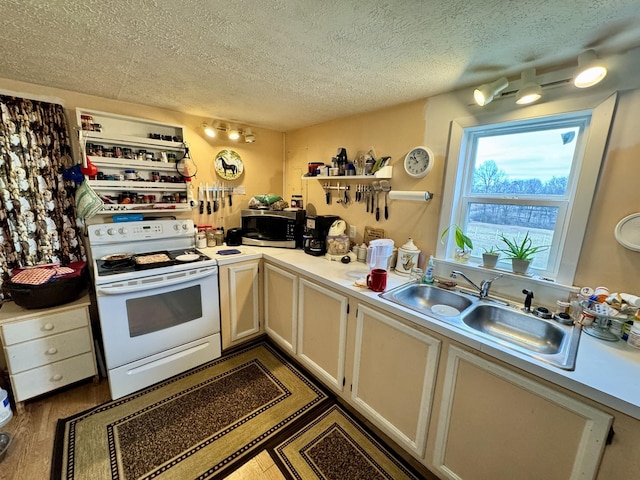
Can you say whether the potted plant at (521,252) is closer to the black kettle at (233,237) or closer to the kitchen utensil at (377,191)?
the kitchen utensil at (377,191)

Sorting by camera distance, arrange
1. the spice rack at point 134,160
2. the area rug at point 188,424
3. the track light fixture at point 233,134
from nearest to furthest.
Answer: the area rug at point 188,424 < the spice rack at point 134,160 < the track light fixture at point 233,134

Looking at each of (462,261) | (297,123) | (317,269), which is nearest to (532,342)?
(462,261)

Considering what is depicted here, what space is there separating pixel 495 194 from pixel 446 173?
1.05 ft

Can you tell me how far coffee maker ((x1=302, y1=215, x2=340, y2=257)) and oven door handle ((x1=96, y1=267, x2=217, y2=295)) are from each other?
801 millimetres

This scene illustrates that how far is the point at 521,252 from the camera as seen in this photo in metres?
1.50

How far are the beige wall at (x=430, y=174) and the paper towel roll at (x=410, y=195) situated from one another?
0.07 meters

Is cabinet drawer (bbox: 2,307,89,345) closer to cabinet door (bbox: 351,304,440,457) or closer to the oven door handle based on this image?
the oven door handle

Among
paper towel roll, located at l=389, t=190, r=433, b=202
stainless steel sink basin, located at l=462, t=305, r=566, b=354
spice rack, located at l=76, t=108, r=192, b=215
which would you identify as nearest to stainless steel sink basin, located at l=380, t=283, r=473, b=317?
stainless steel sink basin, located at l=462, t=305, r=566, b=354

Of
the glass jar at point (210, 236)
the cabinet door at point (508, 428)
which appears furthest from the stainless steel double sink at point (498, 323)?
the glass jar at point (210, 236)

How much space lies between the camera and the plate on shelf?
116 centimetres

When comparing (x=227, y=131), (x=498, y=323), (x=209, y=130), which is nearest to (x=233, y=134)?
(x=227, y=131)

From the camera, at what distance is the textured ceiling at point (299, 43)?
37.3 inches

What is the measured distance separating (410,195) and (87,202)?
89.9 inches

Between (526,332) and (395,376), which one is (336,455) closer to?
(395,376)
